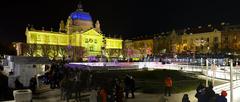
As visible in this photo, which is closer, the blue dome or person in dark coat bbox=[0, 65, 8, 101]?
person in dark coat bbox=[0, 65, 8, 101]

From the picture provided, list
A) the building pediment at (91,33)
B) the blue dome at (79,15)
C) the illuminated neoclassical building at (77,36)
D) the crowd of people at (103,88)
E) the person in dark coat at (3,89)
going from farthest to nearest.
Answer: the blue dome at (79,15), the building pediment at (91,33), the illuminated neoclassical building at (77,36), the person in dark coat at (3,89), the crowd of people at (103,88)

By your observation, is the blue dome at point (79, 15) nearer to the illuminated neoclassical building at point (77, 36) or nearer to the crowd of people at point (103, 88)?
the illuminated neoclassical building at point (77, 36)

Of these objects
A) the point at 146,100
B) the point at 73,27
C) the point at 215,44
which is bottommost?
the point at 146,100

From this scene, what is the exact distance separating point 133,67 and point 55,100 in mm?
28776

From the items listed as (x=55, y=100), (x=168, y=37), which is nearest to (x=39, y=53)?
(x=168, y=37)

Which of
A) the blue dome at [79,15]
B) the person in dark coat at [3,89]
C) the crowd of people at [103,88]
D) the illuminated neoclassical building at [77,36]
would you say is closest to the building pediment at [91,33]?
the illuminated neoclassical building at [77,36]

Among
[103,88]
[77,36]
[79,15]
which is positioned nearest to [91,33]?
[77,36]

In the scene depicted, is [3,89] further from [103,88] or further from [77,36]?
[77,36]

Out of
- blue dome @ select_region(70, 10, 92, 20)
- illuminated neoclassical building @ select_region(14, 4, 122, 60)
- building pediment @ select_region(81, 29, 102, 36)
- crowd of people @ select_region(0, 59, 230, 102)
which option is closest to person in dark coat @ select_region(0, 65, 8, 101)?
crowd of people @ select_region(0, 59, 230, 102)

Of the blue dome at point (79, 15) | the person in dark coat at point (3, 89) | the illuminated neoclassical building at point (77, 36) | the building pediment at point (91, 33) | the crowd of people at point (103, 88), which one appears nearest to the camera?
the crowd of people at point (103, 88)

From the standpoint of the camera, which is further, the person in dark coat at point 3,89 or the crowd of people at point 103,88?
the person in dark coat at point 3,89

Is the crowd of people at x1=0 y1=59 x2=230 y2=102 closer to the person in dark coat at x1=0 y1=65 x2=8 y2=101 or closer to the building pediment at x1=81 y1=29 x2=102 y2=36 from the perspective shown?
the person in dark coat at x1=0 y1=65 x2=8 y2=101

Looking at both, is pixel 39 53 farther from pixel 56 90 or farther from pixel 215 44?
pixel 56 90

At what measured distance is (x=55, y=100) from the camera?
18094mm
